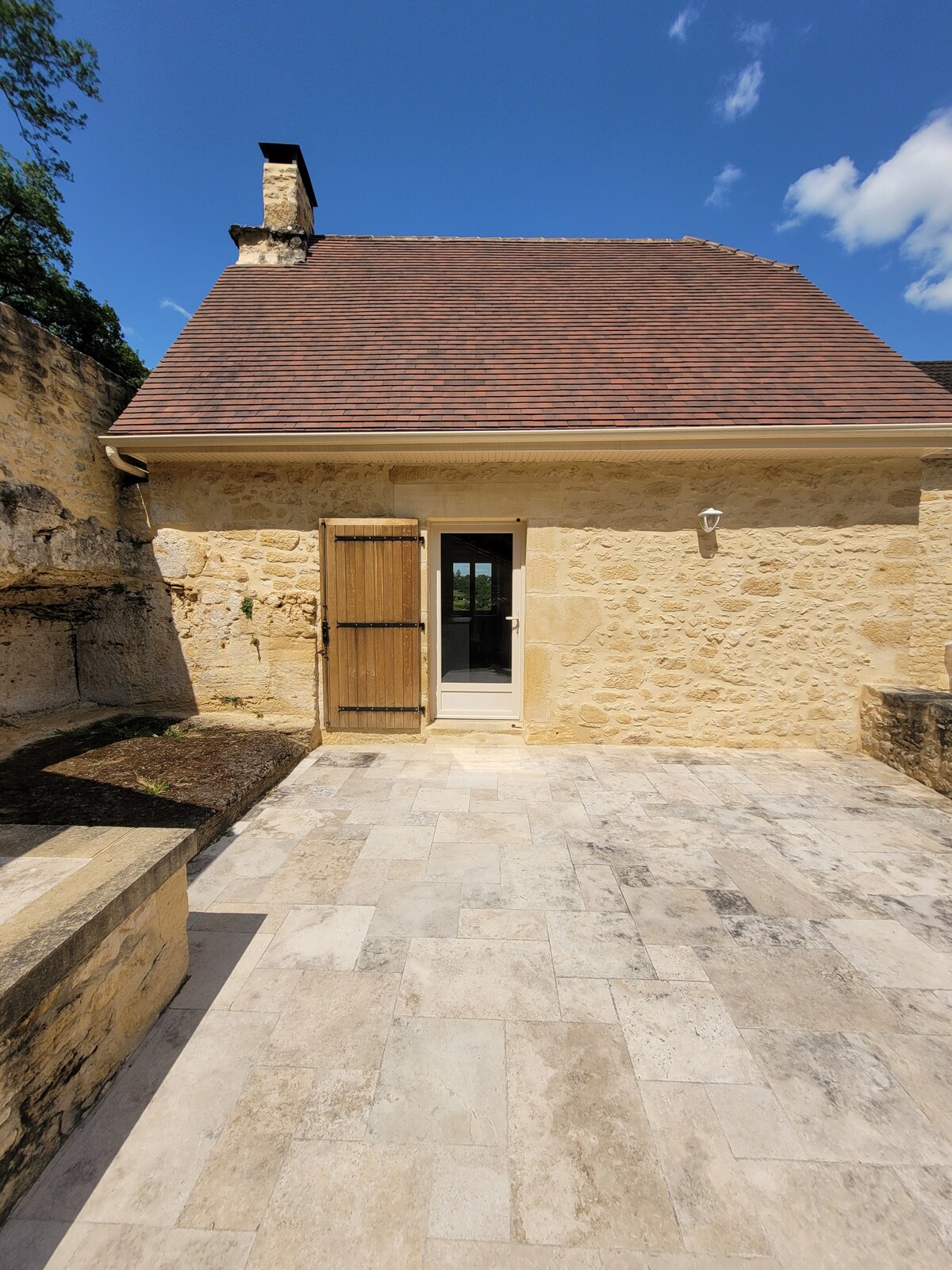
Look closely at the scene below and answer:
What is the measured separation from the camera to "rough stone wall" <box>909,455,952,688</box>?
19.5ft

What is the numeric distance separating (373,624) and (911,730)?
4751 millimetres

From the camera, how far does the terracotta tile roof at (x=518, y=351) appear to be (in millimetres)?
4426

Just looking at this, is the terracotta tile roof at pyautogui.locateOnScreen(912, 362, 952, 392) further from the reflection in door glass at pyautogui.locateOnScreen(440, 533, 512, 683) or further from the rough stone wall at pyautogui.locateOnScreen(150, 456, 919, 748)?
the reflection in door glass at pyautogui.locateOnScreen(440, 533, 512, 683)

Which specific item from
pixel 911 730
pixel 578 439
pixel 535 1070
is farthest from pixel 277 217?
pixel 911 730

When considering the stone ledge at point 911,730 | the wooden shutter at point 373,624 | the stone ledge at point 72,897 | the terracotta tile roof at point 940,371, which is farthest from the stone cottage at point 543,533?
the terracotta tile roof at point 940,371

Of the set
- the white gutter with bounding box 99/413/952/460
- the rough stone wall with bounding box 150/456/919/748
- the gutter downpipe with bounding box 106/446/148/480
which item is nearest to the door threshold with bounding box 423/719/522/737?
the rough stone wall with bounding box 150/456/919/748

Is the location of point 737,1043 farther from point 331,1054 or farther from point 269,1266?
point 269,1266

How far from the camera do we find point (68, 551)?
166 inches

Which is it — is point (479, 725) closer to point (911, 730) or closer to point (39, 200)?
point (911, 730)

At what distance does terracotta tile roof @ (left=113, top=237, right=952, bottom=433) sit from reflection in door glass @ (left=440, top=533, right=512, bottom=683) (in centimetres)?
117

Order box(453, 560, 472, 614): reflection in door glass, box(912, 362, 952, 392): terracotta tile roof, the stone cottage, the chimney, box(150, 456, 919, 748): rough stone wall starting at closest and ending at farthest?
the stone cottage < box(150, 456, 919, 748): rough stone wall < box(453, 560, 472, 614): reflection in door glass < the chimney < box(912, 362, 952, 392): terracotta tile roof

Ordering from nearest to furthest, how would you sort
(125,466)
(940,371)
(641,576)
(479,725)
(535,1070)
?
(535,1070), (125,466), (641,576), (479,725), (940,371)

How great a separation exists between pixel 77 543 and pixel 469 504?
137 inches

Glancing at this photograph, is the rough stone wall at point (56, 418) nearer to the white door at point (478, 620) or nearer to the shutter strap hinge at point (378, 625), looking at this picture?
the shutter strap hinge at point (378, 625)
